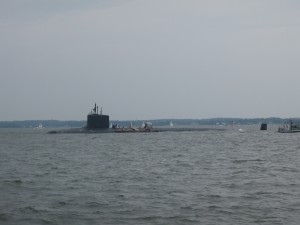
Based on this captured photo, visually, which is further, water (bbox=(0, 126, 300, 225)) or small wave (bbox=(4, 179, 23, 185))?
small wave (bbox=(4, 179, 23, 185))

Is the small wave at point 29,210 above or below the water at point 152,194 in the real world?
below

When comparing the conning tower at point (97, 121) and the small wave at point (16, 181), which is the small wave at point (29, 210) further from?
the conning tower at point (97, 121)

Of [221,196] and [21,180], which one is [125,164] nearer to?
[21,180]

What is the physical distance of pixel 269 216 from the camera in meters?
20.0

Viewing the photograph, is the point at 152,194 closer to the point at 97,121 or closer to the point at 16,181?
the point at 16,181

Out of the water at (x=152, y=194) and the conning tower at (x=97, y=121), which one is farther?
the conning tower at (x=97, y=121)

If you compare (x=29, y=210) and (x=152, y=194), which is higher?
(x=152, y=194)

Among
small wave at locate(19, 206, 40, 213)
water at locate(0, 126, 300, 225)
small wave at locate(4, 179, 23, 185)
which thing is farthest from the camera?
small wave at locate(4, 179, 23, 185)

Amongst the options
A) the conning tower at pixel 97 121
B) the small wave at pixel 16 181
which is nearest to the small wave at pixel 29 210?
the small wave at pixel 16 181

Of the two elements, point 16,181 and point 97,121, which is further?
point 97,121

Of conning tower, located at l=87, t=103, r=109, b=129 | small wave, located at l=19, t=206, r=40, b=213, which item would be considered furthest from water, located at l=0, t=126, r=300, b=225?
conning tower, located at l=87, t=103, r=109, b=129

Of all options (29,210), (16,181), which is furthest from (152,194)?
(16,181)

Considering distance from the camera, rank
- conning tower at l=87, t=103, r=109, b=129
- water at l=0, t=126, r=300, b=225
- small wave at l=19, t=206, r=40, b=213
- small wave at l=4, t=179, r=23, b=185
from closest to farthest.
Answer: water at l=0, t=126, r=300, b=225
small wave at l=19, t=206, r=40, b=213
small wave at l=4, t=179, r=23, b=185
conning tower at l=87, t=103, r=109, b=129

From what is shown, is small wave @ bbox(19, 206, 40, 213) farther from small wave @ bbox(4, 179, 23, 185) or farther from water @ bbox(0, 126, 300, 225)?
small wave @ bbox(4, 179, 23, 185)
